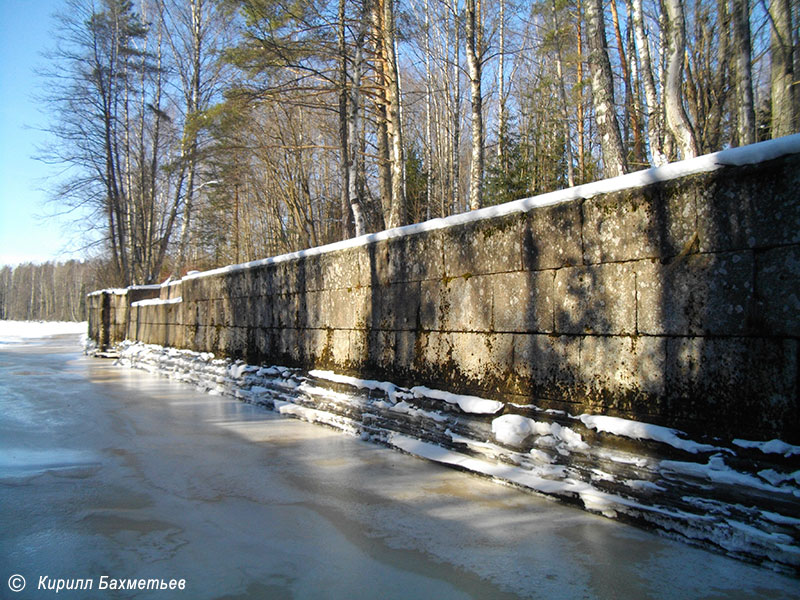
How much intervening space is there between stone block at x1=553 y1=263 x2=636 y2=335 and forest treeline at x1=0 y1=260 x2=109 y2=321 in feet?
263

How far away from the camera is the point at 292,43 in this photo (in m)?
9.12

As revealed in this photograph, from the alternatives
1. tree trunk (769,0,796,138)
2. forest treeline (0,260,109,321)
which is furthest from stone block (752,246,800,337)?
forest treeline (0,260,109,321)

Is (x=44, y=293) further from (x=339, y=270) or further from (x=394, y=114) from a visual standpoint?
(x=339, y=270)

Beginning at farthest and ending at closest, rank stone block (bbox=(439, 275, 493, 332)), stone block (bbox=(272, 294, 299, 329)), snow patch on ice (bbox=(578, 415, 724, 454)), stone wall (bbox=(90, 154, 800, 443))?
stone block (bbox=(272, 294, 299, 329)), stone block (bbox=(439, 275, 493, 332)), snow patch on ice (bbox=(578, 415, 724, 454)), stone wall (bbox=(90, 154, 800, 443))

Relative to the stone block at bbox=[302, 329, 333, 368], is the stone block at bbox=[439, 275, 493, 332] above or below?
above

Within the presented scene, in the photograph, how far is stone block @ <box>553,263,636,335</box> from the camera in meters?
2.78

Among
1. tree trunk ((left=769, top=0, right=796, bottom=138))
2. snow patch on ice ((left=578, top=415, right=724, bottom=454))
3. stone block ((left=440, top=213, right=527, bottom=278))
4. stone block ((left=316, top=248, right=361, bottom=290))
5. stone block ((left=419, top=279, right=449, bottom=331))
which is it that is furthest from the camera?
tree trunk ((left=769, top=0, right=796, bottom=138))

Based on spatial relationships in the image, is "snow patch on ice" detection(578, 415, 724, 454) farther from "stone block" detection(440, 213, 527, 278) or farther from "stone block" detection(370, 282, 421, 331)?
"stone block" detection(370, 282, 421, 331)

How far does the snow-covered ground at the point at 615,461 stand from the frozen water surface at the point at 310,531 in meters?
0.10

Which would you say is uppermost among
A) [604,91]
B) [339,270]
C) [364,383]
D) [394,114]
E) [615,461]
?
[394,114]

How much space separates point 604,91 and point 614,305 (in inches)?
152

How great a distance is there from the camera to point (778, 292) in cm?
221

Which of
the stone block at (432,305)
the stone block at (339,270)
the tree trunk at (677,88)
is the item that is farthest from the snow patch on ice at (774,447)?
the tree trunk at (677,88)

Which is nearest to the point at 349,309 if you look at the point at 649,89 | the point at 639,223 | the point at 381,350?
the point at 381,350
